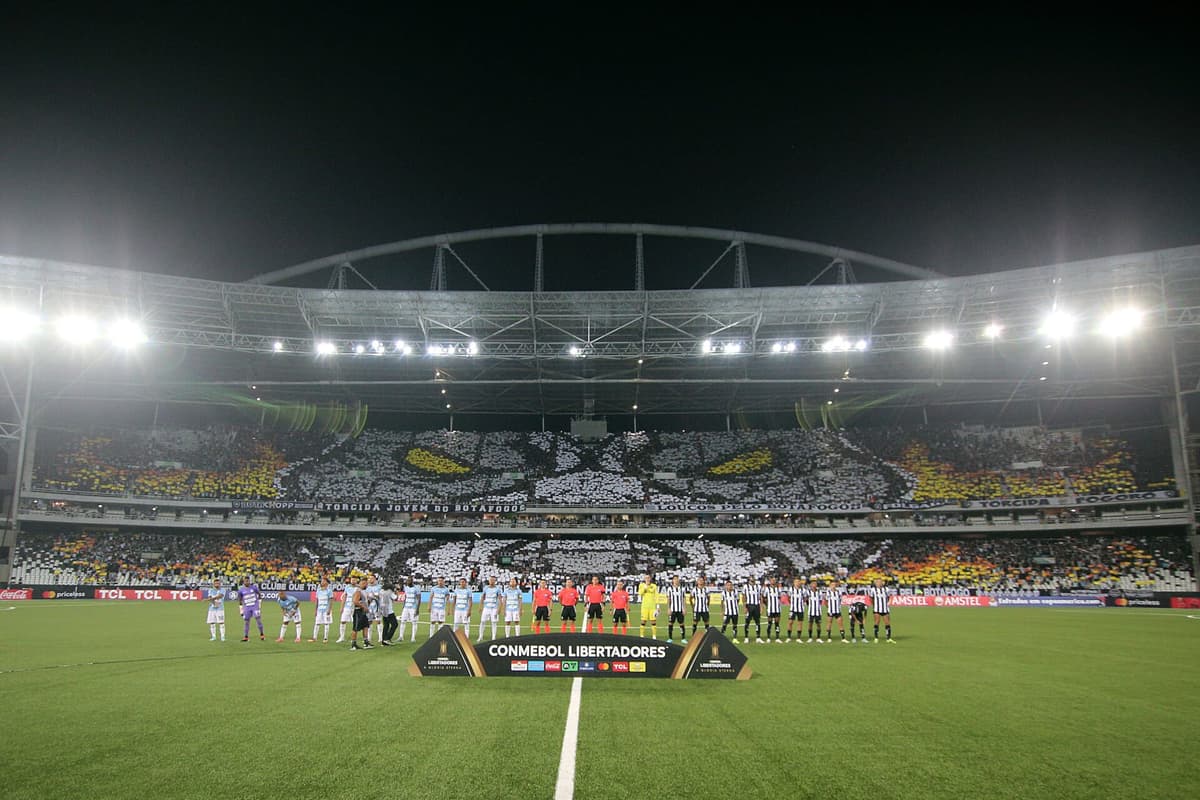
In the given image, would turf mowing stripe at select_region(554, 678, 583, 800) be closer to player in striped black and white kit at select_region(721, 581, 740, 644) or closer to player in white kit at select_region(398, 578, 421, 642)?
player in striped black and white kit at select_region(721, 581, 740, 644)

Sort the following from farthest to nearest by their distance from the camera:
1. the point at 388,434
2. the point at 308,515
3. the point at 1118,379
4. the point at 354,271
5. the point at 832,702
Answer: the point at 388,434 < the point at 308,515 < the point at 1118,379 < the point at 354,271 < the point at 832,702

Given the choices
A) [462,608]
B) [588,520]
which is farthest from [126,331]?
[588,520]

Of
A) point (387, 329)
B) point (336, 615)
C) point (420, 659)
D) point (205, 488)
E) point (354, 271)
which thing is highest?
point (354, 271)

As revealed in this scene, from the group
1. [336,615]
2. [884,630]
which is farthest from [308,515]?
[884,630]

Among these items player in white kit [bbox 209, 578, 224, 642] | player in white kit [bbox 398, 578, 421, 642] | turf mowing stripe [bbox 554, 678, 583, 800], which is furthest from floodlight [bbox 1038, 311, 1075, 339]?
player in white kit [bbox 209, 578, 224, 642]

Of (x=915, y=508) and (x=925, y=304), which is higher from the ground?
(x=925, y=304)

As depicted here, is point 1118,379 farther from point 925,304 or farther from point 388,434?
point 388,434

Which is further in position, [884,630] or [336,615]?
[336,615]

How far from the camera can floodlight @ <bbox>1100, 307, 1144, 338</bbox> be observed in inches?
1234

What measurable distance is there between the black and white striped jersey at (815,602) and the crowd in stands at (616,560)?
22.1 m

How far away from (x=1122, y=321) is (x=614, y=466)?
3197cm

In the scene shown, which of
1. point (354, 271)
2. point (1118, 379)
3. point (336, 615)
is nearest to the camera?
point (336, 615)

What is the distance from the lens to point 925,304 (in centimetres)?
3588

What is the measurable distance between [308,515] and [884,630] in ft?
123
